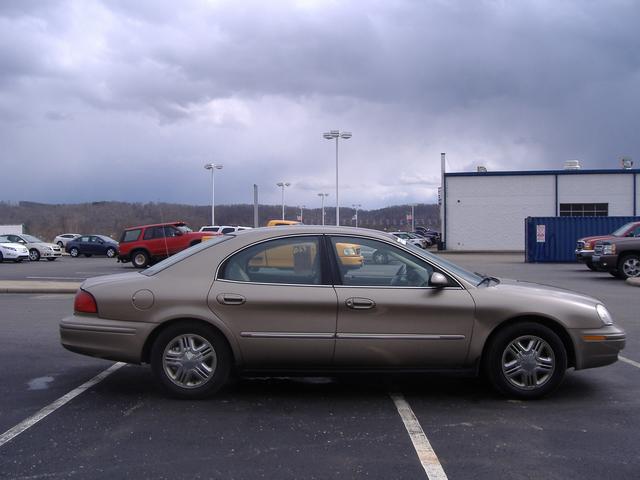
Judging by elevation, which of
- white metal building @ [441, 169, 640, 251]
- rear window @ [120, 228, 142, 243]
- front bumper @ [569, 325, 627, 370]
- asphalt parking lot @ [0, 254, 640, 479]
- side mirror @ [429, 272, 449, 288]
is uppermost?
white metal building @ [441, 169, 640, 251]

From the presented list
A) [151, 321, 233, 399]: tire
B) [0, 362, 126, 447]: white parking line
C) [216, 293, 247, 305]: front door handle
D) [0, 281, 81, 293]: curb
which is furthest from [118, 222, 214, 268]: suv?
[216, 293, 247, 305]: front door handle

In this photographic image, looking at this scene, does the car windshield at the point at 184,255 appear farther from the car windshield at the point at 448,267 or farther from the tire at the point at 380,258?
the car windshield at the point at 448,267

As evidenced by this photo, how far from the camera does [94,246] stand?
4066 cm

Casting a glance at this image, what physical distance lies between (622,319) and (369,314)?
6981 millimetres

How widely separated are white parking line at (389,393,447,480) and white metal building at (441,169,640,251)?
40.1 m

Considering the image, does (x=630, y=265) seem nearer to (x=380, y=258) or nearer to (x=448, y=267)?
(x=448, y=267)

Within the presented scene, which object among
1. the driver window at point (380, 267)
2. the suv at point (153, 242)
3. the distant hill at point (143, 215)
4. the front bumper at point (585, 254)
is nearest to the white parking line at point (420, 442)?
the driver window at point (380, 267)

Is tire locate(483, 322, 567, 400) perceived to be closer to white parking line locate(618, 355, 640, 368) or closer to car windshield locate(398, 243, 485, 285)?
car windshield locate(398, 243, 485, 285)

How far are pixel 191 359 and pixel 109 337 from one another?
2.52ft

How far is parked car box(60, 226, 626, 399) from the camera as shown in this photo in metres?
5.70

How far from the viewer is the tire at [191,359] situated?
18.9 ft

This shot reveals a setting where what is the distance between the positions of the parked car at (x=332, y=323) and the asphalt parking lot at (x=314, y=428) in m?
0.35

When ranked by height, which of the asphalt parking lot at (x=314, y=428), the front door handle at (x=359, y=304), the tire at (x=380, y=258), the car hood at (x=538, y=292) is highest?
the tire at (x=380, y=258)

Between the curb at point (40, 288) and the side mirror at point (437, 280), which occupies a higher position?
the side mirror at point (437, 280)
